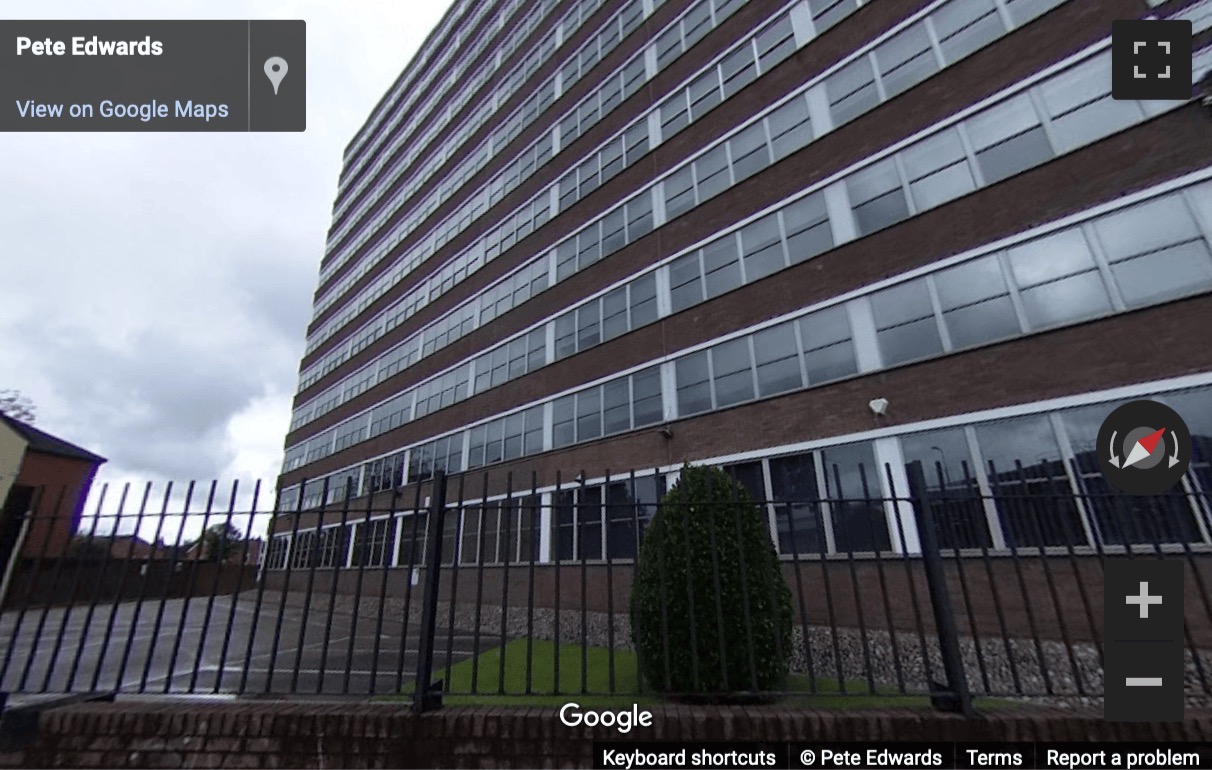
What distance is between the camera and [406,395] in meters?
25.5

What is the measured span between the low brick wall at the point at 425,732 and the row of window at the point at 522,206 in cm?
1803

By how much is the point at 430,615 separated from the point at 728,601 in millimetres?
3131

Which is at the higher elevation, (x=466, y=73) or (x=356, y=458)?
(x=466, y=73)

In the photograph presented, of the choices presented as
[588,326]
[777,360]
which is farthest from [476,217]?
[777,360]

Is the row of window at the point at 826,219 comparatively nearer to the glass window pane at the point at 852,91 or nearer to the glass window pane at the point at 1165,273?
the glass window pane at the point at 1165,273

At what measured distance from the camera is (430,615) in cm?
410

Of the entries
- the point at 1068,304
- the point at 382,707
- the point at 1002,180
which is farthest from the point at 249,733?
the point at 1002,180

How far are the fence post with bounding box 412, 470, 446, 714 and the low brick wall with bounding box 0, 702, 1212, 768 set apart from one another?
0.43 feet

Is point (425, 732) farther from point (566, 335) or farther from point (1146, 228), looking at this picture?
point (566, 335)

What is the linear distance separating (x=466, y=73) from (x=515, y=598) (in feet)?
97.1

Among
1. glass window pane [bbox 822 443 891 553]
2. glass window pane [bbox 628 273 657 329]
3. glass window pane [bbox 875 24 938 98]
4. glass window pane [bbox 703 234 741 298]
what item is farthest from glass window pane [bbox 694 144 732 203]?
glass window pane [bbox 822 443 891 553]

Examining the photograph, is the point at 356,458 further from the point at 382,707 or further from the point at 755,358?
the point at 382,707

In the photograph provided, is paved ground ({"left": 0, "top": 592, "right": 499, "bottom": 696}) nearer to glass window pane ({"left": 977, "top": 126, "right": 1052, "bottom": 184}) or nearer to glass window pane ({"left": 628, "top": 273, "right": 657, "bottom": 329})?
glass window pane ({"left": 628, "top": 273, "right": 657, "bottom": 329})

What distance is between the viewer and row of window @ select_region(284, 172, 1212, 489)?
27.6 ft
